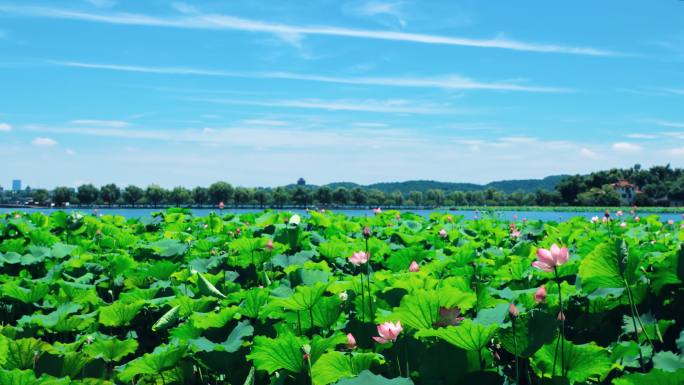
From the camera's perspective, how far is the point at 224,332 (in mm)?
2559

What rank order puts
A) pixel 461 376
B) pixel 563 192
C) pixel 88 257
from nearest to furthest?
pixel 461 376, pixel 88 257, pixel 563 192

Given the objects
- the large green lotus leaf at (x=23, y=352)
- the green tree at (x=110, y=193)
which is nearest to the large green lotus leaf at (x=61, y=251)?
the large green lotus leaf at (x=23, y=352)

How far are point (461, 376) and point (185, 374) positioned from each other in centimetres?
125

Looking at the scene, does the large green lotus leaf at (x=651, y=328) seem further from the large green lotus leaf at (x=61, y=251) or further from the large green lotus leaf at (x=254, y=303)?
the large green lotus leaf at (x=61, y=251)

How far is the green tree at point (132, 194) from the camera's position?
94.4 meters

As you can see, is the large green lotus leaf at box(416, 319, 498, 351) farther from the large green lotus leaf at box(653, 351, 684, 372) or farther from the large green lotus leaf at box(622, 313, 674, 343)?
the large green lotus leaf at box(622, 313, 674, 343)

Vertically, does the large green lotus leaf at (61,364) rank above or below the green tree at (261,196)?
below

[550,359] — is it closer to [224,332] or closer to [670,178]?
[224,332]

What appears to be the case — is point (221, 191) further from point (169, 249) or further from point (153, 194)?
point (169, 249)

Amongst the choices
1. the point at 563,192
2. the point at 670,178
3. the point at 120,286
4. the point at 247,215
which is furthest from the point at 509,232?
the point at 670,178

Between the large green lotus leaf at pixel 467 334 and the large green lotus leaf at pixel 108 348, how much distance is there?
150cm

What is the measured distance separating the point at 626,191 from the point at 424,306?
502ft

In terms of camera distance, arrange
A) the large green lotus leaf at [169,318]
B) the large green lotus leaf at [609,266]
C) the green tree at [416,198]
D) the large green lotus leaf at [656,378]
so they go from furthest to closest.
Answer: the green tree at [416,198], the large green lotus leaf at [169,318], the large green lotus leaf at [609,266], the large green lotus leaf at [656,378]

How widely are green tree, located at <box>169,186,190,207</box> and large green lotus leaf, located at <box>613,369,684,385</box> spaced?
9457 cm
